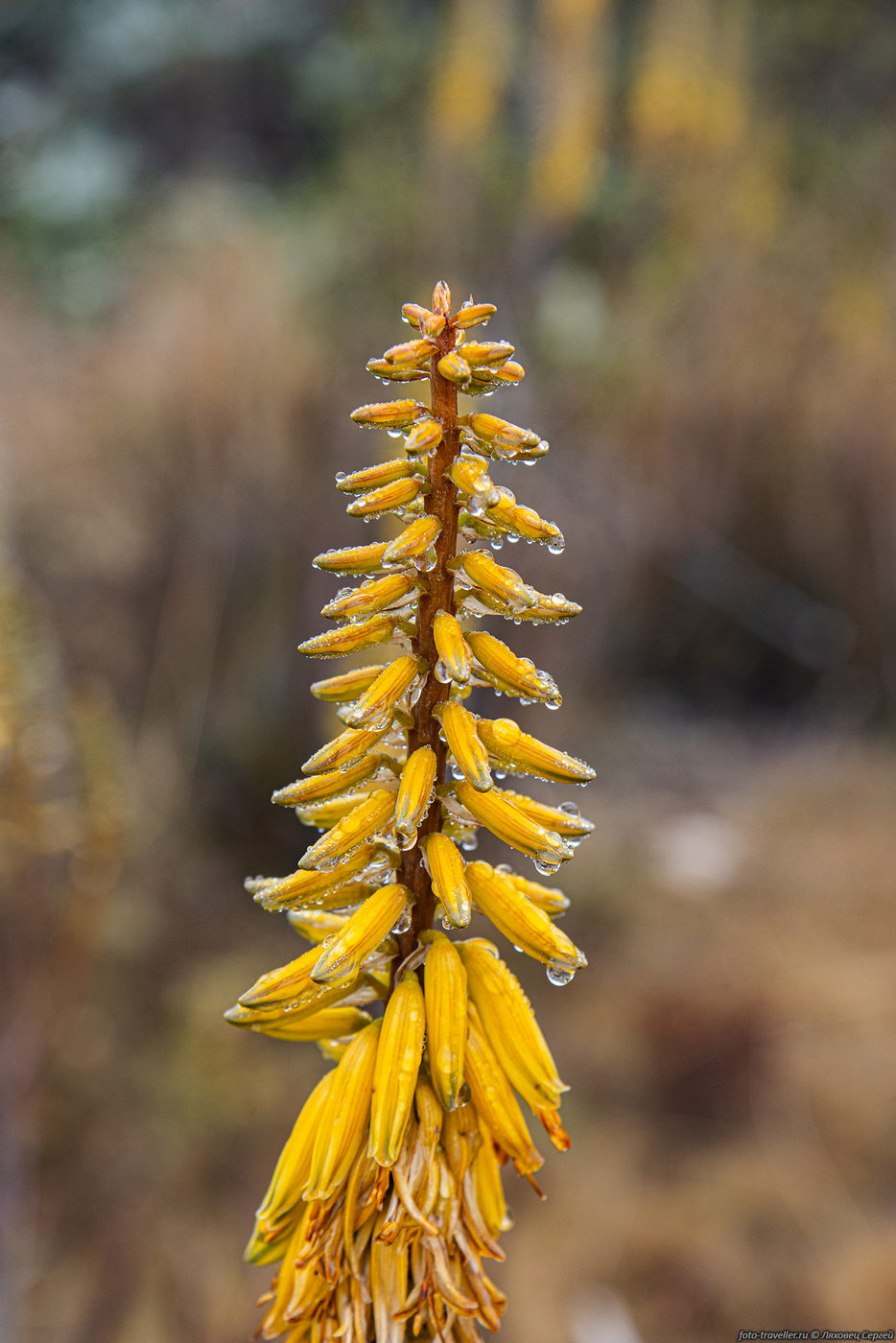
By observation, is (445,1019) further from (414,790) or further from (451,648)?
(451,648)

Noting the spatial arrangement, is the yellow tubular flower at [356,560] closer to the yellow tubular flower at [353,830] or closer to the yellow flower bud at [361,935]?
the yellow tubular flower at [353,830]

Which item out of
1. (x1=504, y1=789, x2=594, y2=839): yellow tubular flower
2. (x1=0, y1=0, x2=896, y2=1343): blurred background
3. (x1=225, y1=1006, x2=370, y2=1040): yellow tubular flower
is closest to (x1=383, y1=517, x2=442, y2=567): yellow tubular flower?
(x1=504, y1=789, x2=594, y2=839): yellow tubular flower

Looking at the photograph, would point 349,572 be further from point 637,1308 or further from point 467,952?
point 637,1308

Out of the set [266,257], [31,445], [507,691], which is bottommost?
[507,691]

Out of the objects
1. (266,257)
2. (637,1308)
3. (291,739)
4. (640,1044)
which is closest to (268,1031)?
(637,1308)

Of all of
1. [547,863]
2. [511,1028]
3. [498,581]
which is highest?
[498,581]

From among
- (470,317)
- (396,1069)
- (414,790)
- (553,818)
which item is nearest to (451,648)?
(414,790)
